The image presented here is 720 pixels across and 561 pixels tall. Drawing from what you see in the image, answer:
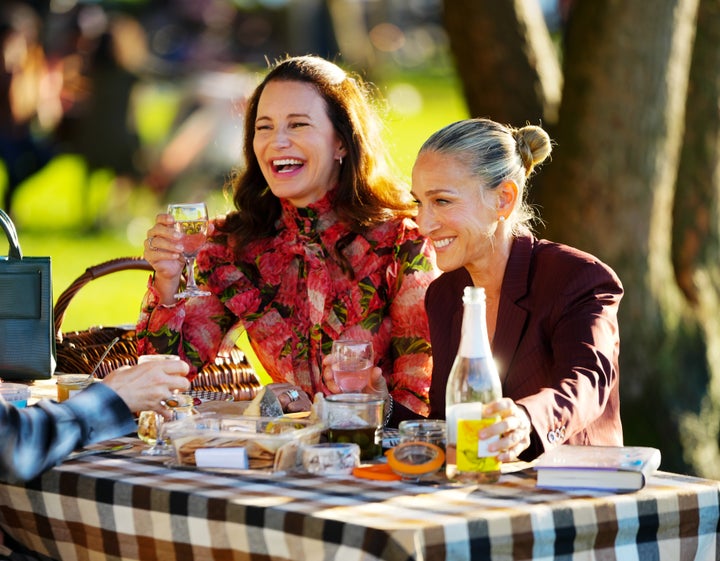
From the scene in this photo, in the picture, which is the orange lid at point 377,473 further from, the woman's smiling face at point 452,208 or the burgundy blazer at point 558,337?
the woman's smiling face at point 452,208

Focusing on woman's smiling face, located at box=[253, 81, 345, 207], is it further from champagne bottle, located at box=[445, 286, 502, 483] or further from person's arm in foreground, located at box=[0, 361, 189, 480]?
champagne bottle, located at box=[445, 286, 502, 483]

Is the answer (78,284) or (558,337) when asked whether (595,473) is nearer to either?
(558,337)

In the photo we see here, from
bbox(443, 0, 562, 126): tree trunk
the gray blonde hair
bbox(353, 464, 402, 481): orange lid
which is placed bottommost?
bbox(353, 464, 402, 481): orange lid

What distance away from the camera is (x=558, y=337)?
351 cm

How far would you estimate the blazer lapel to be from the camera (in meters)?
3.63

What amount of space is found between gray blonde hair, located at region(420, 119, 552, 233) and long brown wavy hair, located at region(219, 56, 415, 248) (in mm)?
802

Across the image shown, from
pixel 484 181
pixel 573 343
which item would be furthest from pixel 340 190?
pixel 573 343

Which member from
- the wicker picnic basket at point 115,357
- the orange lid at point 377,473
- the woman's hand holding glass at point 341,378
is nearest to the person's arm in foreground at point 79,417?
the woman's hand holding glass at point 341,378

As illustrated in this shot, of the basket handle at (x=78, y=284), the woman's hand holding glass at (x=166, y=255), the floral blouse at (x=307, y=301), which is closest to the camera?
the woman's hand holding glass at (x=166, y=255)

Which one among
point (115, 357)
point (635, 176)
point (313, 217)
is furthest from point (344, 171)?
point (635, 176)

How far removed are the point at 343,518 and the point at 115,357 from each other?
2376mm

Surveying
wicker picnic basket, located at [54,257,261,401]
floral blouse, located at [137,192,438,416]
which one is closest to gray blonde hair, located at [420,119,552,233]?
floral blouse, located at [137,192,438,416]

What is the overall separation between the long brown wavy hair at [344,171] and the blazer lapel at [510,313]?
894 millimetres

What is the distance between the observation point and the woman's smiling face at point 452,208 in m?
3.70
